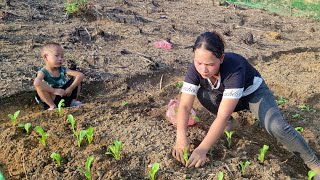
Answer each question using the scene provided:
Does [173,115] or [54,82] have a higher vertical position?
[173,115]

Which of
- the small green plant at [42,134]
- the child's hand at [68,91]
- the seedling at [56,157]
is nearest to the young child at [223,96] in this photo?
the seedling at [56,157]

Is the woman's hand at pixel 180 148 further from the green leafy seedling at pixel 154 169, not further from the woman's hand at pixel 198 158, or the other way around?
the green leafy seedling at pixel 154 169

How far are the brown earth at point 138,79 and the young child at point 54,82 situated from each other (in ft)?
1.05

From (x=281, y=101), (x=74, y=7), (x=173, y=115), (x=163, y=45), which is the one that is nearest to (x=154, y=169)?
(x=173, y=115)

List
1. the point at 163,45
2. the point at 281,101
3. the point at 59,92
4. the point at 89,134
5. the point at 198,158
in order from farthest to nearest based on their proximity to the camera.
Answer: the point at 163,45, the point at 281,101, the point at 59,92, the point at 89,134, the point at 198,158

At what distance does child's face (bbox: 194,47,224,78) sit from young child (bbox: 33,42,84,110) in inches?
78.5

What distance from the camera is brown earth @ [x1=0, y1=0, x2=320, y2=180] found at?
3.19m

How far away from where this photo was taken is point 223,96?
3.18 metres

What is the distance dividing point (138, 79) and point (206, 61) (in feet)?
8.51

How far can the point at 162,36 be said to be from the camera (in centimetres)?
711

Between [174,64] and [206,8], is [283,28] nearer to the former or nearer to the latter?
[206,8]

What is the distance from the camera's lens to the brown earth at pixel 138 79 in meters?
3.19

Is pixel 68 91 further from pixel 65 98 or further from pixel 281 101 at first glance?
pixel 281 101

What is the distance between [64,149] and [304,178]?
85.8 inches
